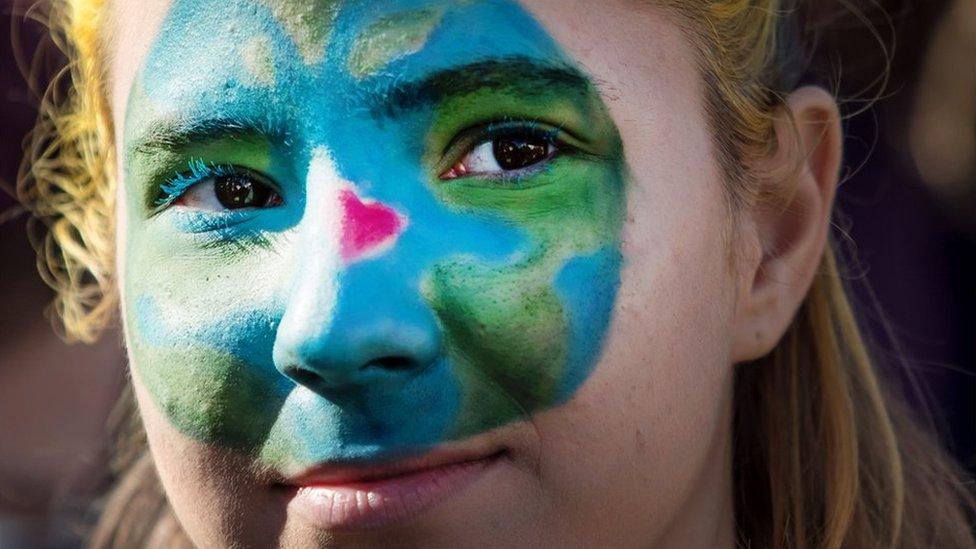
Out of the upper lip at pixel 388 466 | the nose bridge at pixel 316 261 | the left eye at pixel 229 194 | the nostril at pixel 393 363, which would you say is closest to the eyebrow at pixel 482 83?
the nose bridge at pixel 316 261

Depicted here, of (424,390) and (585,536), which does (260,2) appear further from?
(585,536)

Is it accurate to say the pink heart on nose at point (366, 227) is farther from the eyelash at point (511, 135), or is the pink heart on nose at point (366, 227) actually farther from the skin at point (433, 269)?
the eyelash at point (511, 135)

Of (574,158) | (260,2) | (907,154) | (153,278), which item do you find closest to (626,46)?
(574,158)

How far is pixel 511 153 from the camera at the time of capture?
160 cm

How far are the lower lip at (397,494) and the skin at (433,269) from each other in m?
0.02

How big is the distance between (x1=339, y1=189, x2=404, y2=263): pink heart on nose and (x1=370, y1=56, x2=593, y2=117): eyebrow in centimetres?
12

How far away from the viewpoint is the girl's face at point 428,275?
147 cm

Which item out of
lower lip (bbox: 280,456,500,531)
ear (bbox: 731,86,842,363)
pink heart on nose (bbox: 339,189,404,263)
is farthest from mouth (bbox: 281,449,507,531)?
ear (bbox: 731,86,842,363)

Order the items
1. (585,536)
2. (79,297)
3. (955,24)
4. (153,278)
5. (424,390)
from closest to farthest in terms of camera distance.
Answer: (424,390) → (585,536) → (153,278) → (79,297) → (955,24)

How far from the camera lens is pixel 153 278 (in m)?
1.67

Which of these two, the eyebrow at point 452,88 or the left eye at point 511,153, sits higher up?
the eyebrow at point 452,88

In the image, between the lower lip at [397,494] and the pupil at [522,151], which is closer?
the lower lip at [397,494]

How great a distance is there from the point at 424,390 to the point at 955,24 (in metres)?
1.99

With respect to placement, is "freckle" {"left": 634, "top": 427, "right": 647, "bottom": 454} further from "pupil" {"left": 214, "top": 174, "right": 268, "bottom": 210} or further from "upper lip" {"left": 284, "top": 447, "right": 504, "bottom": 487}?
"pupil" {"left": 214, "top": 174, "right": 268, "bottom": 210}
